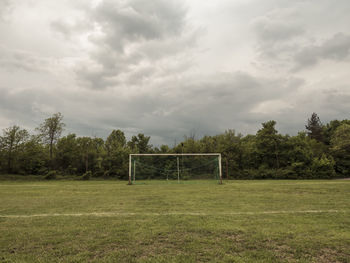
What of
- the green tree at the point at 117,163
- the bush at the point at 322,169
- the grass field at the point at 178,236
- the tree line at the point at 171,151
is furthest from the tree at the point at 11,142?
the bush at the point at 322,169

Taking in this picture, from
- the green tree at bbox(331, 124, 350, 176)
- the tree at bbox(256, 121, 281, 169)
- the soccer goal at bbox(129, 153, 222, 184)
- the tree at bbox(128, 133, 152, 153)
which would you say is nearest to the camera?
the soccer goal at bbox(129, 153, 222, 184)

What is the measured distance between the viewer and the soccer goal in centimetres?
2442

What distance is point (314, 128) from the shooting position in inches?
2303

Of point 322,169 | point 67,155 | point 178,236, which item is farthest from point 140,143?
point 178,236

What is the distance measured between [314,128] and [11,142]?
66695 millimetres

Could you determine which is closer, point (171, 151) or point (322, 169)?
point (322, 169)

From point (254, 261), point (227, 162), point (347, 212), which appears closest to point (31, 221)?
point (254, 261)

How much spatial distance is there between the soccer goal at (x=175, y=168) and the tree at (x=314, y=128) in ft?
135

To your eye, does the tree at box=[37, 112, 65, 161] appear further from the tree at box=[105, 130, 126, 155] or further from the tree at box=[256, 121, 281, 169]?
the tree at box=[256, 121, 281, 169]

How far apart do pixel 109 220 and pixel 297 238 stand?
407 cm

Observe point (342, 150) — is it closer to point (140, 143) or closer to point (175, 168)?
point (175, 168)

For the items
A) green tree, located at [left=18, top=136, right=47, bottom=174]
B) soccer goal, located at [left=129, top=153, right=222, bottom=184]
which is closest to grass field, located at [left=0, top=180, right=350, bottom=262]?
soccer goal, located at [left=129, top=153, right=222, bottom=184]

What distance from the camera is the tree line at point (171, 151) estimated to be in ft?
96.3

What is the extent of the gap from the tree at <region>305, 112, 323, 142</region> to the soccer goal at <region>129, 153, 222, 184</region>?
41.2 metres
